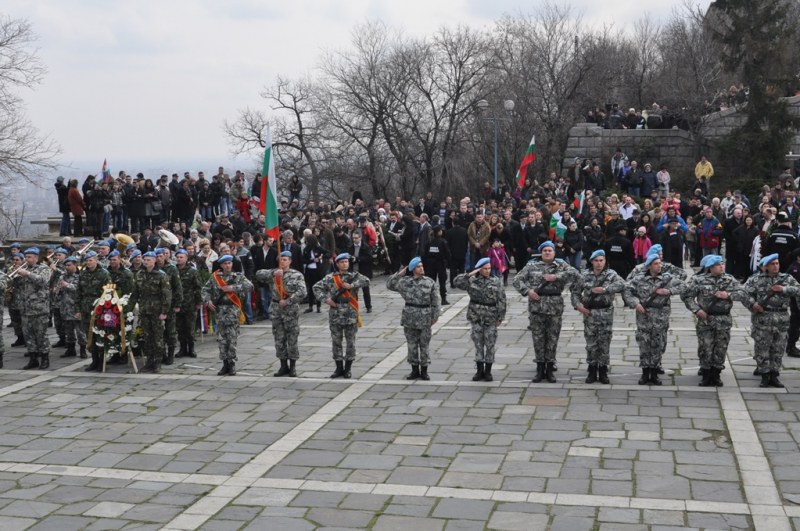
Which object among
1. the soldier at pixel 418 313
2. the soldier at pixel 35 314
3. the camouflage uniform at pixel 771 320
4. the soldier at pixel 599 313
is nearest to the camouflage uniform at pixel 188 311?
the soldier at pixel 35 314

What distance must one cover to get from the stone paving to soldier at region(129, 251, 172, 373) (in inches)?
20.9

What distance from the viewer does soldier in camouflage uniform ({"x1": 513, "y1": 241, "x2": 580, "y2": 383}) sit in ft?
42.2

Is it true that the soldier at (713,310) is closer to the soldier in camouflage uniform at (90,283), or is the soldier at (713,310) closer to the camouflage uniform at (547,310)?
the camouflage uniform at (547,310)

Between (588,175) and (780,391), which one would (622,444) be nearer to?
(780,391)

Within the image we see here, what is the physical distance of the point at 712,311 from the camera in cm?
1227

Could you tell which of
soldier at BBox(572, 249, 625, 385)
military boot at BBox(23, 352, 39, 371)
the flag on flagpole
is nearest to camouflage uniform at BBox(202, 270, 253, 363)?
military boot at BBox(23, 352, 39, 371)

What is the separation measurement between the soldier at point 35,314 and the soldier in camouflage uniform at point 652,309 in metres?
8.60

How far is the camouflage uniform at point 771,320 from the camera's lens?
12141 mm

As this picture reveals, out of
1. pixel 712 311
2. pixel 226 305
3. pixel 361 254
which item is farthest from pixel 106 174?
pixel 712 311

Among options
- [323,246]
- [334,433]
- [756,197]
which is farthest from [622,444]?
[756,197]

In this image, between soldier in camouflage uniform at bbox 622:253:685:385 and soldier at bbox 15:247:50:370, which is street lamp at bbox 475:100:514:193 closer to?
soldier at bbox 15:247:50:370

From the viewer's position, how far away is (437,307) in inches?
527

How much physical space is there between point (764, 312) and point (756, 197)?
2005cm

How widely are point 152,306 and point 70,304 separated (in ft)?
7.41
